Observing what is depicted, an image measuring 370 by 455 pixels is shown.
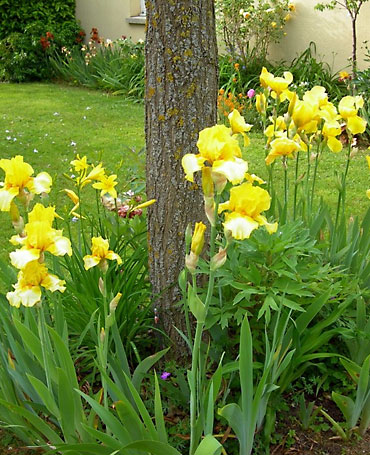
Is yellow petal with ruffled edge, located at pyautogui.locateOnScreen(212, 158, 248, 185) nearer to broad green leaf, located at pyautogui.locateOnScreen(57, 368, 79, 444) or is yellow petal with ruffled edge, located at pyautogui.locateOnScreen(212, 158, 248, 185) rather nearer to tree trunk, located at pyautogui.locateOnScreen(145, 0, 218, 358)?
broad green leaf, located at pyautogui.locateOnScreen(57, 368, 79, 444)

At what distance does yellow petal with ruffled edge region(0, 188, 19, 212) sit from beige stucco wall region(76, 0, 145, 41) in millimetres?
9095

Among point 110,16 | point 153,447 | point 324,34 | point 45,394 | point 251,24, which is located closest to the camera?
point 153,447

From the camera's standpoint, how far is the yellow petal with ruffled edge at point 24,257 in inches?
56.1

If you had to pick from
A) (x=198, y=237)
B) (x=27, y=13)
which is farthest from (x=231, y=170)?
(x=27, y=13)

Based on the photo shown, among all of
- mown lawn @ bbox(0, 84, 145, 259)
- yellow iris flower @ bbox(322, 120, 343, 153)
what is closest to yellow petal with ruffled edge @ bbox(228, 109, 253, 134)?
yellow iris flower @ bbox(322, 120, 343, 153)

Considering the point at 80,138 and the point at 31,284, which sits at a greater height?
the point at 31,284

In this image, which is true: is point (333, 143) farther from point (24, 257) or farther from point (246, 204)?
point (24, 257)

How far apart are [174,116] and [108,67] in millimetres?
7570

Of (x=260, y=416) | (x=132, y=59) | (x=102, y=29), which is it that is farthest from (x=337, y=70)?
(x=260, y=416)

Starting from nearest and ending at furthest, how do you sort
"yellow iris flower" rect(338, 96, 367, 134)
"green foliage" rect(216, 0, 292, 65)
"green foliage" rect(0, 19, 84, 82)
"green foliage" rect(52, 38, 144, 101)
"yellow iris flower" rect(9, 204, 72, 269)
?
"yellow iris flower" rect(9, 204, 72, 269) < "yellow iris flower" rect(338, 96, 367, 134) < "green foliage" rect(216, 0, 292, 65) < "green foliage" rect(52, 38, 144, 101) < "green foliage" rect(0, 19, 84, 82)

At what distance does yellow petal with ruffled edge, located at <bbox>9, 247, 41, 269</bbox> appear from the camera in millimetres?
1424

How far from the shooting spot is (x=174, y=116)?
2.25 m

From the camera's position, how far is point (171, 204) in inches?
92.5

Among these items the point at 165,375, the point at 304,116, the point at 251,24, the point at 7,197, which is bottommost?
the point at 165,375
